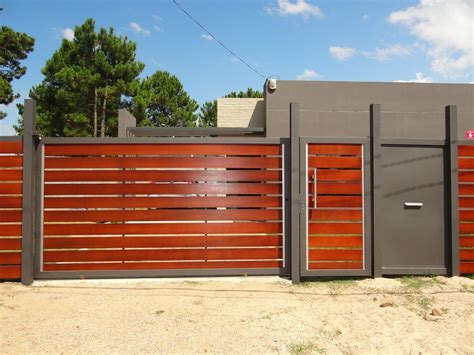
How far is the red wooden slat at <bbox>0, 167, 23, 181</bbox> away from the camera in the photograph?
14.6ft

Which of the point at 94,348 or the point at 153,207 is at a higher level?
the point at 153,207

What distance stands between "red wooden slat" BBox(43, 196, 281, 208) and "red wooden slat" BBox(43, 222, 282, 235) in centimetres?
29

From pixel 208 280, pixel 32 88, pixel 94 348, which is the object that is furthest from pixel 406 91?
pixel 32 88

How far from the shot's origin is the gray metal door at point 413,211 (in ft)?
15.6

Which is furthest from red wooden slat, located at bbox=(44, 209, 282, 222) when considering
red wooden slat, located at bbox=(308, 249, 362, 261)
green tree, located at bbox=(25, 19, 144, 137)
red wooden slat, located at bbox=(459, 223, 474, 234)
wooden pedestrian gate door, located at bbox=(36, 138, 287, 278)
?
green tree, located at bbox=(25, 19, 144, 137)

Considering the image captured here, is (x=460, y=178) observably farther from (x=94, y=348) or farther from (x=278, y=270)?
(x=94, y=348)

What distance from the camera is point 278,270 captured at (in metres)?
4.67

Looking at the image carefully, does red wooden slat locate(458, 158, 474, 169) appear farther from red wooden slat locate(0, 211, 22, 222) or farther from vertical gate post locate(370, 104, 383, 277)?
red wooden slat locate(0, 211, 22, 222)

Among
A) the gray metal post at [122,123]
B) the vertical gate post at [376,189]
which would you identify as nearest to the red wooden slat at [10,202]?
the vertical gate post at [376,189]

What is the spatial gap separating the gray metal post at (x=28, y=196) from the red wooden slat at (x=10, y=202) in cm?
12

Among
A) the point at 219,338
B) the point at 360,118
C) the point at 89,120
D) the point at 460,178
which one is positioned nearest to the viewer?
the point at 219,338

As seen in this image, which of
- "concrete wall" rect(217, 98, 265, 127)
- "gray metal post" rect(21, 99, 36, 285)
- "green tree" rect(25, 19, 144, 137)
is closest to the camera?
"gray metal post" rect(21, 99, 36, 285)

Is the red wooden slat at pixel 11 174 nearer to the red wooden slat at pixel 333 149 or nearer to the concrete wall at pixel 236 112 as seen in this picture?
the red wooden slat at pixel 333 149

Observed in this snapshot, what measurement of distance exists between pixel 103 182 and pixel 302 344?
3.50m
